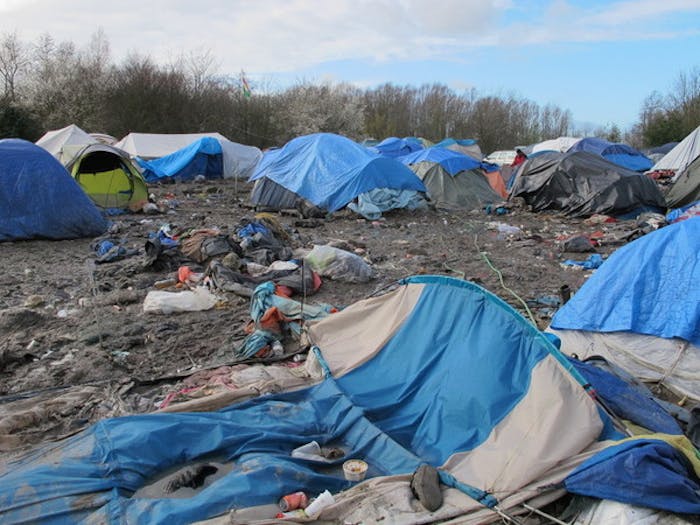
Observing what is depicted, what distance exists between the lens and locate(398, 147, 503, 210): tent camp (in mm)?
16641

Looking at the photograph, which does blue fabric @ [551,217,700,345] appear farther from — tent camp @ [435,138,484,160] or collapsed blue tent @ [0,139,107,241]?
tent camp @ [435,138,484,160]

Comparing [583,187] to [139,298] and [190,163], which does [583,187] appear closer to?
[139,298]

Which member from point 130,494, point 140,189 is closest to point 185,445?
point 130,494

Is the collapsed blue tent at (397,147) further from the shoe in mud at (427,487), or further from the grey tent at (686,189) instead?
the shoe in mud at (427,487)

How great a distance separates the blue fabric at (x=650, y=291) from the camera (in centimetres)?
445

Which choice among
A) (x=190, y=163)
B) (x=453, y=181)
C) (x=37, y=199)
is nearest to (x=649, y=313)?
(x=37, y=199)

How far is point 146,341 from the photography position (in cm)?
565

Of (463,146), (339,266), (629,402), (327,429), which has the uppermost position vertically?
(463,146)

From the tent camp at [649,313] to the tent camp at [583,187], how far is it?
9.60 m

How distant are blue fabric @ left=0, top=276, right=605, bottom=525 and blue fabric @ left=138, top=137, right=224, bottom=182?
18.9m

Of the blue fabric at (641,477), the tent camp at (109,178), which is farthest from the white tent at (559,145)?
the blue fabric at (641,477)

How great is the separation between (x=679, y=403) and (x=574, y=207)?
35.2ft

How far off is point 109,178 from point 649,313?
12839 mm

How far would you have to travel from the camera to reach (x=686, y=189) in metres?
14.1
